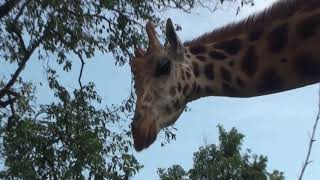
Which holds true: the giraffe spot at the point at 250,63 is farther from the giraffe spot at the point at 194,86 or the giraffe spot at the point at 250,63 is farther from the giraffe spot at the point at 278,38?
the giraffe spot at the point at 194,86

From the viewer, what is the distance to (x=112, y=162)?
34.2 ft

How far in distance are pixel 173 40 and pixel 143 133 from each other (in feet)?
1.93

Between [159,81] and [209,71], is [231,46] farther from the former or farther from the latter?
[159,81]

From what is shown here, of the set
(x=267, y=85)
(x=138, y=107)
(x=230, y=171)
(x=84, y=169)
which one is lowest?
(x=138, y=107)

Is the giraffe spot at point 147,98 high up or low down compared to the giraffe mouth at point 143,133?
up

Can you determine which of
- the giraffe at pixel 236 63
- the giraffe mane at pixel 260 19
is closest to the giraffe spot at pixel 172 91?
the giraffe at pixel 236 63

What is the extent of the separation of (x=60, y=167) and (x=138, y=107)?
278 inches

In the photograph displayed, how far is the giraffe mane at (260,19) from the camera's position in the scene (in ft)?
12.2

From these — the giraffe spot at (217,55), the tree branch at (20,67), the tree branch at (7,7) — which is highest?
the tree branch at (7,7)

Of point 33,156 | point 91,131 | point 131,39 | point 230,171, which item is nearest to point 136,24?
point 131,39

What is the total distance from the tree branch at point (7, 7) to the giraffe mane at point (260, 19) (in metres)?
7.57

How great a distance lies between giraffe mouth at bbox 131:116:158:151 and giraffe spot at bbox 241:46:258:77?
2.27 ft

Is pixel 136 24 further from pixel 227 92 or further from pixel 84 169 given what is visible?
pixel 227 92

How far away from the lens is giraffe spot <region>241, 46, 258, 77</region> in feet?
12.4
